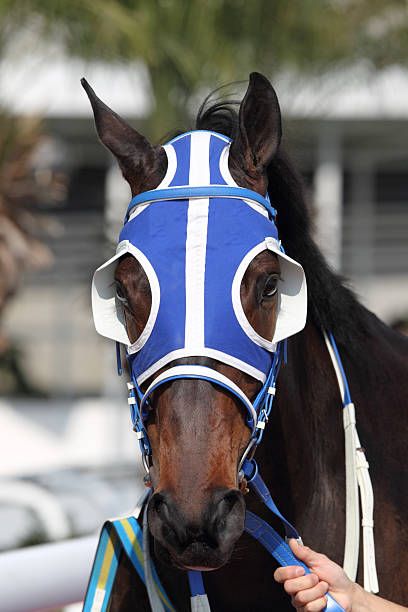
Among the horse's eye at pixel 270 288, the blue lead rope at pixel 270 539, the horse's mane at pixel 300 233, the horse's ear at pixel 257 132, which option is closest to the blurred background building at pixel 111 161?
the horse's mane at pixel 300 233

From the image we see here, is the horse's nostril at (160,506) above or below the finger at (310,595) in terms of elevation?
above

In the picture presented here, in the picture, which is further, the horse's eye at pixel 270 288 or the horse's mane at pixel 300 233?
the horse's mane at pixel 300 233

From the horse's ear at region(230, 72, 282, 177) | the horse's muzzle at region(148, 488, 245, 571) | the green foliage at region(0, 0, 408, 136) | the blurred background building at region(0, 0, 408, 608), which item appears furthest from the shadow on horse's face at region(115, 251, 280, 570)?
the green foliage at region(0, 0, 408, 136)

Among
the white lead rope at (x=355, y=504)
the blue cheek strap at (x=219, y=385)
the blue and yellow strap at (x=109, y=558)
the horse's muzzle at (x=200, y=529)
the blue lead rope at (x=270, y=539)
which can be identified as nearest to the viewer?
the horse's muzzle at (x=200, y=529)

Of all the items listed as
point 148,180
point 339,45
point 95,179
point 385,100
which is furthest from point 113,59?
point 95,179

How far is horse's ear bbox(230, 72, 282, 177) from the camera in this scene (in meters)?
1.92

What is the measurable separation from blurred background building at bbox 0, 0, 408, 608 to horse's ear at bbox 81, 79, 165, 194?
645 millimetres

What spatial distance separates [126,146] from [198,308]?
0.51 meters

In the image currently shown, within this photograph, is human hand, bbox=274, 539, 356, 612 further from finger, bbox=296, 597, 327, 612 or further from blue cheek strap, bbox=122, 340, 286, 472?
blue cheek strap, bbox=122, 340, 286, 472

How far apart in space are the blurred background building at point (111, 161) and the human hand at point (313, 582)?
4.05 ft

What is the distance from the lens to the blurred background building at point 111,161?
6840mm

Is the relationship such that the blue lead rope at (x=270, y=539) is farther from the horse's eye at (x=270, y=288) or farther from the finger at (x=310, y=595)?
the horse's eye at (x=270, y=288)

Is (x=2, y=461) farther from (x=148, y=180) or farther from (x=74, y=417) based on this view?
(x=148, y=180)

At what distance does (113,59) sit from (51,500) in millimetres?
4598
